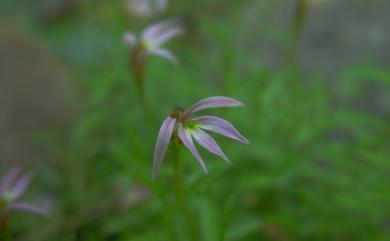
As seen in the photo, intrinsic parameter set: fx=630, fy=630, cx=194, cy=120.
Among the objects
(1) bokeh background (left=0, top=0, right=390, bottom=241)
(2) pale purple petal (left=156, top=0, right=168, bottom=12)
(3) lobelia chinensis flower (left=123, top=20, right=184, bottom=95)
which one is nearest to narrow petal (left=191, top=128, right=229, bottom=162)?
(1) bokeh background (left=0, top=0, right=390, bottom=241)

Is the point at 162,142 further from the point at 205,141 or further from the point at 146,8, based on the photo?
the point at 146,8

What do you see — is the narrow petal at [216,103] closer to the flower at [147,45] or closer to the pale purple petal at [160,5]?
the flower at [147,45]

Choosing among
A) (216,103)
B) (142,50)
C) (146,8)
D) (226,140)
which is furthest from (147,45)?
(146,8)

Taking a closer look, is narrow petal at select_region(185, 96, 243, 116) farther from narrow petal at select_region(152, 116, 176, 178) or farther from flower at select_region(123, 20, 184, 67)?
flower at select_region(123, 20, 184, 67)

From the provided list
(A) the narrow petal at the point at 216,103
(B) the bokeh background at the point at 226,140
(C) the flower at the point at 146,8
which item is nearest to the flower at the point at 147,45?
(B) the bokeh background at the point at 226,140

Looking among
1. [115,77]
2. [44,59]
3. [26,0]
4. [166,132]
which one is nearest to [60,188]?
[115,77]

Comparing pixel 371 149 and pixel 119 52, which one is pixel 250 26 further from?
pixel 371 149
